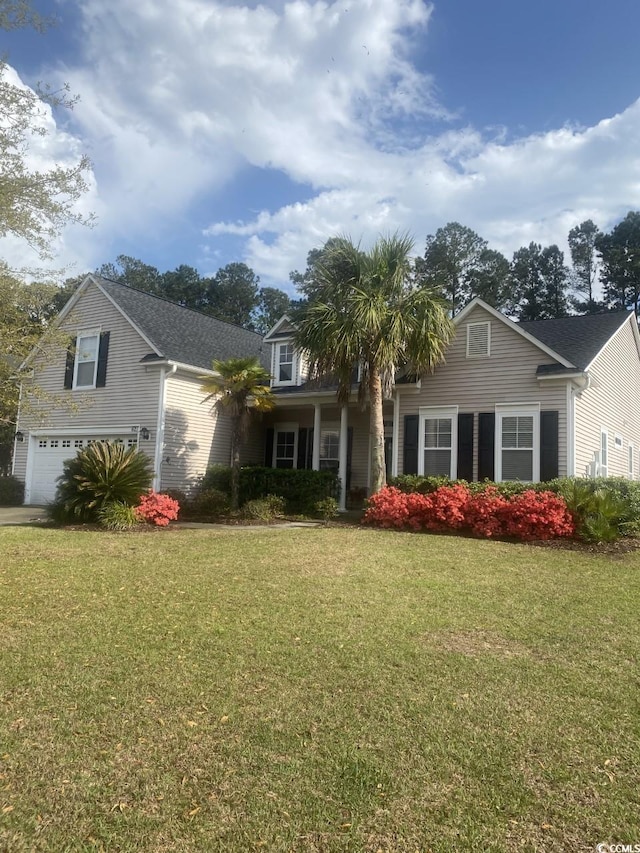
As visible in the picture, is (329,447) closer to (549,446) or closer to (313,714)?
(549,446)

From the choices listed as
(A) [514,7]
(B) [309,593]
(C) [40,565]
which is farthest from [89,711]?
(A) [514,7]

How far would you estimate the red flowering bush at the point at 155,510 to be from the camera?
13023 mm

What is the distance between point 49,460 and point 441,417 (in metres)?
13.0

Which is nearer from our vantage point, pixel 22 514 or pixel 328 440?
pixel 22 514

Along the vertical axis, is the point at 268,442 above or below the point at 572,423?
below

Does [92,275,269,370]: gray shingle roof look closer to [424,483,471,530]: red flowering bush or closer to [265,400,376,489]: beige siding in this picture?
[265,400,376,489]: beige siding

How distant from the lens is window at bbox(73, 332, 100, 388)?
19.1m

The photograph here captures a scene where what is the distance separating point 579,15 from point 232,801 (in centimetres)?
1233

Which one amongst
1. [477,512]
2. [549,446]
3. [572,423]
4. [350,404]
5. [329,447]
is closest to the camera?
[477,512]

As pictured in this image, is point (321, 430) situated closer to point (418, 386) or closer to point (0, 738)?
point (418, 386)

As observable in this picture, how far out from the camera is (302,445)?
778 inches

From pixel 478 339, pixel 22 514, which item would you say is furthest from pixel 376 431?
pixel 22 514

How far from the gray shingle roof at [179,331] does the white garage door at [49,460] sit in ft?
12.7

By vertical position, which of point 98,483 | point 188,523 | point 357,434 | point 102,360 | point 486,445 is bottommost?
point 188,523
